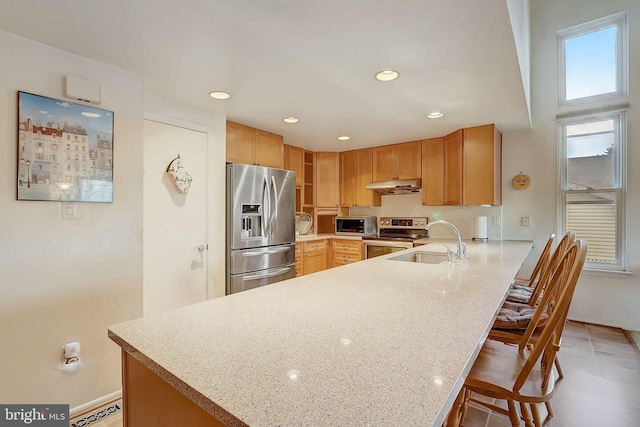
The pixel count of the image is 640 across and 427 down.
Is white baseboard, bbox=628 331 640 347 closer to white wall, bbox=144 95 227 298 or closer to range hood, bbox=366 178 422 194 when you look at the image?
range hood, bbox=366 178 422 194

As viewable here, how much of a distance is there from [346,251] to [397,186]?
1.15 m

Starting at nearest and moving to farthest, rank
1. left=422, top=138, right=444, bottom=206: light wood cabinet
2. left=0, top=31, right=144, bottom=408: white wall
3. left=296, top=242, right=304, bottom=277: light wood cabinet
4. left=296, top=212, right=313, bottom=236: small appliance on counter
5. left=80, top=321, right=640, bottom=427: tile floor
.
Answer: left=0, top=31, right=144, bottom=408: white wall → left=80, top=321, right=640, bottom=427: tile floor → left=422, top=138, right=444, bottom=206: light wood cabinet → left=296, top=242, right=304, bottom=277: light wood cabinet → left=296, top=212, right=313, bottom=236: small appliance on counter

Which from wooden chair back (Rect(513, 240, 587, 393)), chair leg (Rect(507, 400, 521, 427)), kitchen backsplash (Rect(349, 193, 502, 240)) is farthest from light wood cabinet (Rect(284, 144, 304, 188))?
chair leg (Rect(507, 400, 521, 427))

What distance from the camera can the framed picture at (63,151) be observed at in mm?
1669

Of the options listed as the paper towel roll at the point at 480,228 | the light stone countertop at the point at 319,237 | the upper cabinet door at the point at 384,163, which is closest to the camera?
the paper towel roll at the point at 480,228

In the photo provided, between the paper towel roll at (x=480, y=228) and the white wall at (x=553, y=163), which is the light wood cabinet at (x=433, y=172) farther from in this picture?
the white wall at (x=553, y=163)

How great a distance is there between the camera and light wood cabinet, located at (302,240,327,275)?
13.4 feet

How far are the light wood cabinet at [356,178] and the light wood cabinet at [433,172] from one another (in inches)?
31.6

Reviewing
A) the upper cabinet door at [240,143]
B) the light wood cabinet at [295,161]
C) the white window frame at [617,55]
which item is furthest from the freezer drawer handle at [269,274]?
the white window frame at [617,55]

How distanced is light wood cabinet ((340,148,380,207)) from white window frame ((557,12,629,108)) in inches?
90.7

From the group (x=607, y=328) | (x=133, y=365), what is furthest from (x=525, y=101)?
(x=133, y=365)

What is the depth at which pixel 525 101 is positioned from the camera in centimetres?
260

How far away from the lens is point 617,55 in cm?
312

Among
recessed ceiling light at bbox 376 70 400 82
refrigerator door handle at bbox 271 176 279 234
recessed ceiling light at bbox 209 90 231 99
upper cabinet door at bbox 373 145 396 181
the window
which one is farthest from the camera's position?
upper cabinet door at bbox 373 145 396 181
